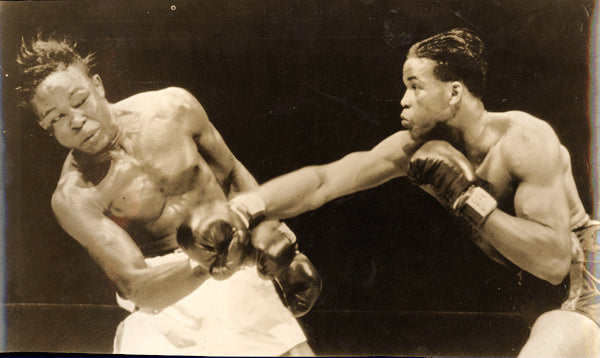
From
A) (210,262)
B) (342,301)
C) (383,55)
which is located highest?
(383,55)

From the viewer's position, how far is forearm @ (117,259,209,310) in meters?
2.69

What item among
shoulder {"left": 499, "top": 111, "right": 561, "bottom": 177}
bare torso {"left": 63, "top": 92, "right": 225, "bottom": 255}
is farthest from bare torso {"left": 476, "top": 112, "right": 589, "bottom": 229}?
bare torso {"left": 63, "top": 92, "right": 225, "bottom": 255}

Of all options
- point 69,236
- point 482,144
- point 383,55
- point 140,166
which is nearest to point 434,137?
point 482,144

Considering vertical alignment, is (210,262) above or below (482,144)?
below

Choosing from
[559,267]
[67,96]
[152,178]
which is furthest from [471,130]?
[67,96]

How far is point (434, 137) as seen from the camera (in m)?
2.67

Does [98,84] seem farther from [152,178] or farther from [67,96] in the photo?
[152,178]

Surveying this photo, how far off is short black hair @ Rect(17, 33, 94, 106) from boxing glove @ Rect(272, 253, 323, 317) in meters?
1.45

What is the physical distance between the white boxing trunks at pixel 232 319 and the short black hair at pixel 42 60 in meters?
1.09

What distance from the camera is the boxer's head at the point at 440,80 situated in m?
2.66

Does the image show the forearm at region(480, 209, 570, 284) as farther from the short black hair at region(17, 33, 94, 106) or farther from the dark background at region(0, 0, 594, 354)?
the short black hair at region(17, 33, 94, 106)

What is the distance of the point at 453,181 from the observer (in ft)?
8.55

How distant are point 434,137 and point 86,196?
1.77 metres

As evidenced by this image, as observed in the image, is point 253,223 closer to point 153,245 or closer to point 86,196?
point 153,245
